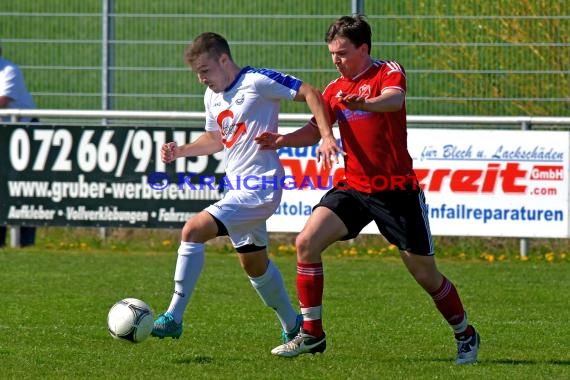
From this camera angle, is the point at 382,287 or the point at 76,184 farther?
the point at 76,184

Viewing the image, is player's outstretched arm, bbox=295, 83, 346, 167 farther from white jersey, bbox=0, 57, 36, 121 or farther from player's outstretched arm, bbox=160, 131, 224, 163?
white jersey, bbox=0, 57, 36, 121

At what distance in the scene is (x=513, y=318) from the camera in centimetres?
1014

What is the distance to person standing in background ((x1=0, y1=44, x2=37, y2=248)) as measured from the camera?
15.4 metres

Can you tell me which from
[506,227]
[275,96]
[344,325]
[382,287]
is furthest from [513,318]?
[506,227]

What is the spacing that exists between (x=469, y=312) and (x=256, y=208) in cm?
294

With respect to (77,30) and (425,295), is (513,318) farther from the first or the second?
(77,30)

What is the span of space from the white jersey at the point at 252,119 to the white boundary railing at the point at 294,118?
20.5 ft

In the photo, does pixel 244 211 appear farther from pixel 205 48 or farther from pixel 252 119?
pixel 205 48

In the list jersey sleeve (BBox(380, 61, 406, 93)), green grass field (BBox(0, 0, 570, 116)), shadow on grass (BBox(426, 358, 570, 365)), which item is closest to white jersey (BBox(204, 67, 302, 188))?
jersey sleeve (BBox(380, 61, 406, 93))

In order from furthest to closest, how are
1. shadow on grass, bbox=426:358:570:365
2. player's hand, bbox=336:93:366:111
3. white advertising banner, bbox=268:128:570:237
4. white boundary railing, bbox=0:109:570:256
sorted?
white boundary railing, bbox=0:109:570:256
white advertising banner, bbox=268:128:570:237
shadow on grass, bbox=426:358:570:365
player's hand, bbox=336:93:366:111

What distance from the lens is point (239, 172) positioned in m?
8.18

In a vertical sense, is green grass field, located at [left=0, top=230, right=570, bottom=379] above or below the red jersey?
below

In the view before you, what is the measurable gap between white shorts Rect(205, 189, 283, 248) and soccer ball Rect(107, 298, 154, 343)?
70 cm

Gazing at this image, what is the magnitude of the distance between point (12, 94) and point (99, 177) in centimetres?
161
